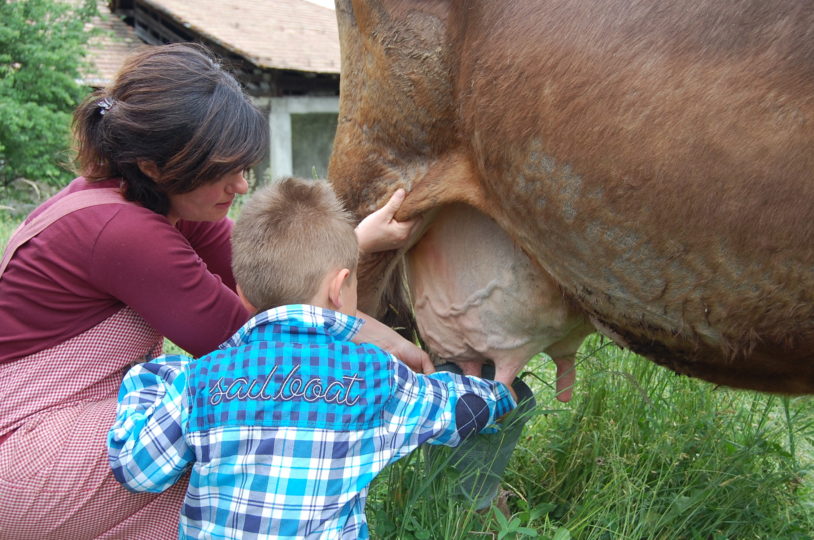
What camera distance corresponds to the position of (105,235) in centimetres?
186

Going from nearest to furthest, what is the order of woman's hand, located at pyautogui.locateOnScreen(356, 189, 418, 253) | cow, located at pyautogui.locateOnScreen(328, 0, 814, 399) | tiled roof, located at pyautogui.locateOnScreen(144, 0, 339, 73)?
cow, located at pyautogui.locateOnScreen(328, 0, 814, 399)
woman's hand, located at pyautogui.locateOnScreen(356, 189, 418, 253)
tiled roof, located at pyautogui.locateOnScreen(144, 0, 339, 73)

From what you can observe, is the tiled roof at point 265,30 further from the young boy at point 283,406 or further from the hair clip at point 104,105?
the young boy at point 283,406

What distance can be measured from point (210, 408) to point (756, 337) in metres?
1.15

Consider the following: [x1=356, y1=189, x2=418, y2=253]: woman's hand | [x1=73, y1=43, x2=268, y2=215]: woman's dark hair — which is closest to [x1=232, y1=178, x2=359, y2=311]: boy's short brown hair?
[x1=73, y1=43, x2=268, y2=215]: woman's dark hair

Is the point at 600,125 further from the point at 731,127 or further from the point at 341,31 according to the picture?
the point at 341,31

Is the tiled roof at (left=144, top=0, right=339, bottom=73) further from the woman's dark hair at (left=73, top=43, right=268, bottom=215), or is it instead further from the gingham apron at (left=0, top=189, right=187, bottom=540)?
the gingham apron at (left=0, top=189, right=187, bottom=540)

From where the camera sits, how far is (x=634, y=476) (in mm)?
2504

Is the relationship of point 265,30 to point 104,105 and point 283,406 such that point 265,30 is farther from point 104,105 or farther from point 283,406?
point 283,406

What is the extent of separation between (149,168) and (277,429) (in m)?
0.72

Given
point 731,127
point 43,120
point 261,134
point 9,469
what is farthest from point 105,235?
point 43,120

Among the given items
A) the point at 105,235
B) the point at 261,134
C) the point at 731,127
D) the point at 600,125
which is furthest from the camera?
the point at 261,134

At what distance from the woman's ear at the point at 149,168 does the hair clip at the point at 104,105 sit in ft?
0.50

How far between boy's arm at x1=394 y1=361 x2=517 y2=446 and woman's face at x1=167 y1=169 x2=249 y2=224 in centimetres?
64

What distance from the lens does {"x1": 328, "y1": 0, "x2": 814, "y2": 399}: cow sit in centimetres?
153
